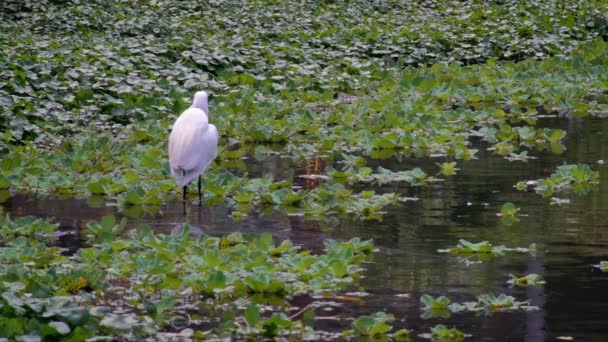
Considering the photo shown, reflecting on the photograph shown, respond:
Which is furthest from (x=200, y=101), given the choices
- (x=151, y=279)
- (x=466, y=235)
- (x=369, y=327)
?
(x=369, y=327)

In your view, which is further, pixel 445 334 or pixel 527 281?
pixel 527 281

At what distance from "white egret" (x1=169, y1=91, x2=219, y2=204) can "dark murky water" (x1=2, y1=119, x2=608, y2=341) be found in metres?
0.29

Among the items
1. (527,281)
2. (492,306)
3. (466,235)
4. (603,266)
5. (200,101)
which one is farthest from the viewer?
(200,101)

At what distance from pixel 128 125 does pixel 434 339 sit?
8461 millimetres

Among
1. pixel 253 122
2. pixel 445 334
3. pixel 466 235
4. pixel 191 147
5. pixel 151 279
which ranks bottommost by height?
pixel 445 334

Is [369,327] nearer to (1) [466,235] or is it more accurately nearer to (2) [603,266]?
(2) [603,266]

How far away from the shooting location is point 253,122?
13.8 meters

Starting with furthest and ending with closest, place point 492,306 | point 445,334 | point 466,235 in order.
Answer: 1. point 466,235
2. point 492,306
3. point 445,334

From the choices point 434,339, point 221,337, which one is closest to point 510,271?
point 434,339

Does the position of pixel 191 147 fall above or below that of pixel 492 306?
above

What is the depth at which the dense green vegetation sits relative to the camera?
6.82 metres

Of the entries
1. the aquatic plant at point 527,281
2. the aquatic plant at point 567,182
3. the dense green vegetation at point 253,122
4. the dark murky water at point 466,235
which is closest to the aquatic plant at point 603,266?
the dark murky water at point 466,235

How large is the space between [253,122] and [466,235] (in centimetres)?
554

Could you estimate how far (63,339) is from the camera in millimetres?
5840
